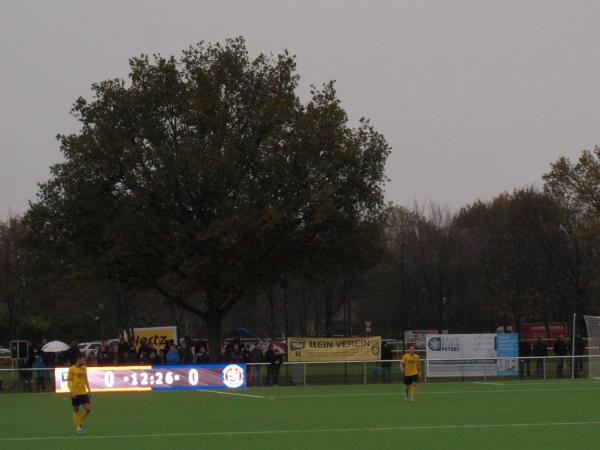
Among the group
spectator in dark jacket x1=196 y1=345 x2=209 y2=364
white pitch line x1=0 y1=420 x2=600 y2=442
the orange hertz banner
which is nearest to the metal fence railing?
the orange hertz banner

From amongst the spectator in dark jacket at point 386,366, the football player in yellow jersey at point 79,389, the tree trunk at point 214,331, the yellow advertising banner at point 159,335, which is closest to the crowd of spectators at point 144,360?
the spectator in dark jacket at point 386,366

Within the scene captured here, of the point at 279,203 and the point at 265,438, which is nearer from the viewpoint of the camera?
the point at 265,438

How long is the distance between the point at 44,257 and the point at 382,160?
15724 mm

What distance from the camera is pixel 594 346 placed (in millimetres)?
42031

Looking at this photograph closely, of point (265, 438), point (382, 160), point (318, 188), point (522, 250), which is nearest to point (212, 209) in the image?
point (318, 188)

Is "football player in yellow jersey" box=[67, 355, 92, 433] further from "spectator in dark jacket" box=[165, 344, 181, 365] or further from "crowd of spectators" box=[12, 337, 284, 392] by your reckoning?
"spectator in dark jacket" box=[165, 344, 181, 365]

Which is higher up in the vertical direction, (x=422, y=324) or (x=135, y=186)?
(x=135, y=186)

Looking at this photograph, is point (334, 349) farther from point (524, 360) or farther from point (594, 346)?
point (594, 346)

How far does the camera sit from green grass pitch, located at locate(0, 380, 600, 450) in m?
19.0

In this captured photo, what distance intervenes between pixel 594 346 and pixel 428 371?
6.83 m

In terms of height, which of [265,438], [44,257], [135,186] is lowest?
[265,438]

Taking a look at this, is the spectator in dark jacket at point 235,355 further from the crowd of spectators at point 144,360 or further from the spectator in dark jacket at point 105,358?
the spectator in dark jacket at point 105,358

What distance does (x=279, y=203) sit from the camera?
4462 cm

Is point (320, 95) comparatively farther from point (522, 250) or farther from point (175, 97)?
point (522, 250)
